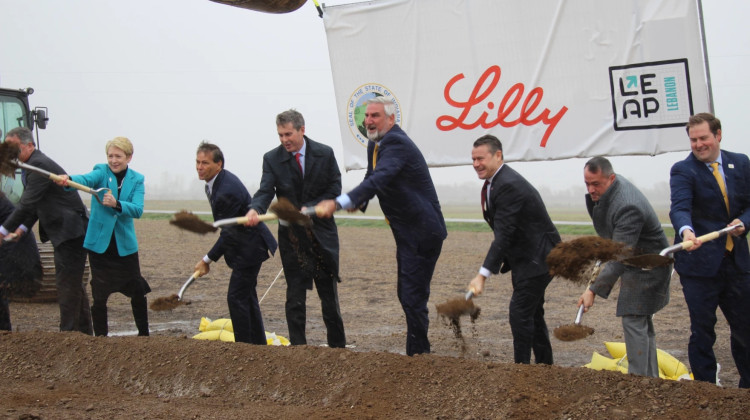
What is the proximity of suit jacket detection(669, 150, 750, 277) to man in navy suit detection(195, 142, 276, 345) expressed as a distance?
121 inches

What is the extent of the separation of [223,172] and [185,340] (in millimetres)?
1438

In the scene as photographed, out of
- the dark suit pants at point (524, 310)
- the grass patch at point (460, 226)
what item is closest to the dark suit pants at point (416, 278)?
the dark suit pants at point (524, 310)

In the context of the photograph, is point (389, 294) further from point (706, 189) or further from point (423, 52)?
point (706, 189)

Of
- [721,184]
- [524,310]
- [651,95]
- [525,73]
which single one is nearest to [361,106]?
[525,73]

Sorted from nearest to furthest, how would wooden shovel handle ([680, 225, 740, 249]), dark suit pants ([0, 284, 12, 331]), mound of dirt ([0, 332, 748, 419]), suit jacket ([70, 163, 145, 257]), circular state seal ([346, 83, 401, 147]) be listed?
1. mound of dirt ([0, 332, 748, 419])
2. wooden shovel handle ([680, 225, 740, 249])
3. suit jacket ([70, 163, 145, 257])
4. dark suit pants ([0, 284, 12, 331])
5. circular state seal ([346, 83, 401, 147])

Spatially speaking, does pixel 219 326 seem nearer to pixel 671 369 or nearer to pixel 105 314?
pixel 105 314

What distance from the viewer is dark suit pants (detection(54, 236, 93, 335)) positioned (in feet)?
21.7

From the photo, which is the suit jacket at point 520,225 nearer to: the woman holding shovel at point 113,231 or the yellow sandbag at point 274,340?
the yellow sandbag at point 274,340

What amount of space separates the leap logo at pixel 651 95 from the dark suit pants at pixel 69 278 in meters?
4.86

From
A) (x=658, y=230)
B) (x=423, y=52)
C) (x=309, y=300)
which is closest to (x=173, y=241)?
(x=309, y=300)

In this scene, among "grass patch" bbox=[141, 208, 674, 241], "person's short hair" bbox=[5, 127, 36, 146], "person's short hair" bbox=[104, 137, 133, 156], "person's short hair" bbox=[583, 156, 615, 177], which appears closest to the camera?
"person's short hair" bbox=[583, 156, 615, 177]

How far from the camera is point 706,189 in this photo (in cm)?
504

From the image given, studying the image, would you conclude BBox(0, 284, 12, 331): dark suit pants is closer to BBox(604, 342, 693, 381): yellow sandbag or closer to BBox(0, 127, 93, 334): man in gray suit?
BBox(0, 127, 93, 334): man in gray suit

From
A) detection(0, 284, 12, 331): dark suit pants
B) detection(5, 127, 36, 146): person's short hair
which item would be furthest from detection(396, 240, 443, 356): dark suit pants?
detection(0, 284, 12, 331): dark suit pants
